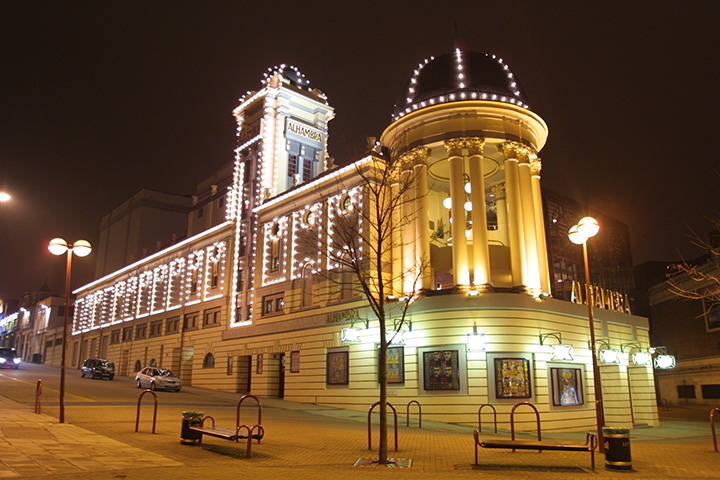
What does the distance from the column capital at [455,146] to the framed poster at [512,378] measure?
1015 centimetres

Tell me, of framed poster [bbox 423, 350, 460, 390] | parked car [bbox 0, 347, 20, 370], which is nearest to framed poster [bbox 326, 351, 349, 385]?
framed poster [bbox 423, 350, 460, 390]

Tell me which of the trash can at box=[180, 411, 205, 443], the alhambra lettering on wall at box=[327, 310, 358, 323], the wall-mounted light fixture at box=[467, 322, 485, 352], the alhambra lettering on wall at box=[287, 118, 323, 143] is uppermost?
the alhambra lettering on wall at box=[287, 118, 323, 143]

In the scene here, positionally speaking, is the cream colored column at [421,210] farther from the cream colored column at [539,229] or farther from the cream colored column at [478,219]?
the cream colored column at [539,229]

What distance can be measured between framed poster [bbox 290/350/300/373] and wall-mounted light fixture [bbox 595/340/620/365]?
16463 millimetres

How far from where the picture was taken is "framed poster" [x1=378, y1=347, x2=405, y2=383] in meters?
27.0

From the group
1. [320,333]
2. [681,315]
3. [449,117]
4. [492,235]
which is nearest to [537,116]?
[449,117]

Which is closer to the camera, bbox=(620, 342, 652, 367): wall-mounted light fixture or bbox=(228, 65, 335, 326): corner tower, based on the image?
bbox=(620, 342, 652, 367): wall-mounted light fixture

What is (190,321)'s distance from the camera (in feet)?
161

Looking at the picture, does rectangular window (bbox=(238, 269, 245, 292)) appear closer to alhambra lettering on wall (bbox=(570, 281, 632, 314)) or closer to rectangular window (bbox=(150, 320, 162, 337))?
rectangular window (bbox=(150, 320, 162, 337))

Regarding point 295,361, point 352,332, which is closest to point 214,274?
point 295,361

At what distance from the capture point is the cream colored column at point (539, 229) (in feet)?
95.5

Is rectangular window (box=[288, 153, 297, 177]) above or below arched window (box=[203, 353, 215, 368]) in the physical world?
above

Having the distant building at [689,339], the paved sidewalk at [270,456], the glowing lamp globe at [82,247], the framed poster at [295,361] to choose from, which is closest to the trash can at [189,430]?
the paved sidewalk at [270,456]

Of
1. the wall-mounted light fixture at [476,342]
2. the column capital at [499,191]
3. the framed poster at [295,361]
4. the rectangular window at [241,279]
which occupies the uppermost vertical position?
the column capital at [499,191]
